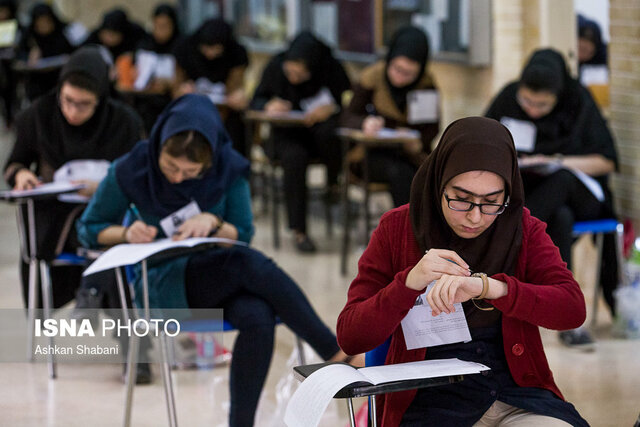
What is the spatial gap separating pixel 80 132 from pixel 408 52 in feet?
7.38

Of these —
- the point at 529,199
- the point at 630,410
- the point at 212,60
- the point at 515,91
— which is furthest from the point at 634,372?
the point at 212,60

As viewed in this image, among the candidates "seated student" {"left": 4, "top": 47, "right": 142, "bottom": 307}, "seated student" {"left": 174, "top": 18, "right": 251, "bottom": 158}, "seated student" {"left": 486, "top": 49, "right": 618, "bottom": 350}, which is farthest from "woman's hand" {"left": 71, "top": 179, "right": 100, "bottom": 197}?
"seated student" {"left": 174, "top": 18, "right": 251, "bottom": 158}

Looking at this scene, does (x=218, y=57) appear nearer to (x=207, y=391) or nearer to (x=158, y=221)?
(x=207, y=391)

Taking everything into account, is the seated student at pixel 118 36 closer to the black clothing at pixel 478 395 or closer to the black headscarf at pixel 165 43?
the black headscarf at pixel 165 43

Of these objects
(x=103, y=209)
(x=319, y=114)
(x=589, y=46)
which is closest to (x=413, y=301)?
(x=103, y=209)

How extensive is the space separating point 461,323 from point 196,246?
1.13 meters

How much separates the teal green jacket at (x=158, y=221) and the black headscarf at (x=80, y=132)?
827 millimetres

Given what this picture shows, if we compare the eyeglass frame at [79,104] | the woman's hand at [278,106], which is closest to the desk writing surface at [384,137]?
the woman's hand at [278,106]

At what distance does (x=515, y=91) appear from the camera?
468cm

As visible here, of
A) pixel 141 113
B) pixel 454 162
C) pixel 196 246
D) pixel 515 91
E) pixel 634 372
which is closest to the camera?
pixel 454 162

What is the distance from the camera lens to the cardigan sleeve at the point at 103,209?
3373 mm

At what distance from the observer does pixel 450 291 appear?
2029 mm

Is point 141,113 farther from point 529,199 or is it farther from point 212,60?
Answer: point 529,199

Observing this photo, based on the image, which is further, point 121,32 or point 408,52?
point 121,32
